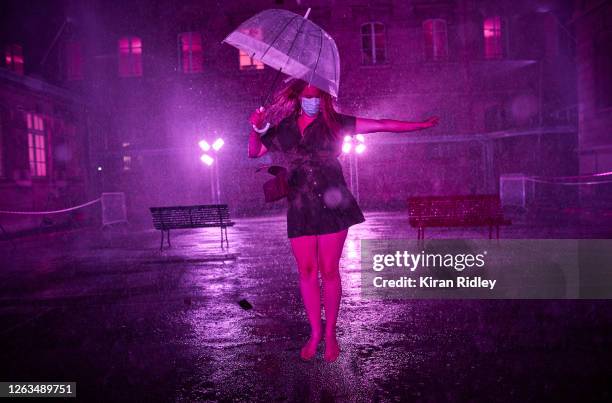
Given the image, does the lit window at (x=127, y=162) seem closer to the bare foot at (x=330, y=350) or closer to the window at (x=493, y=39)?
the window at (x=493, y=39)

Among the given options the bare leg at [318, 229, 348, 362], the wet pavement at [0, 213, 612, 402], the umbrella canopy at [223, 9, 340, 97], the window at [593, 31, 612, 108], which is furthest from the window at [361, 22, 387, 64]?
the bare leg at [318, 229, 348, 362]

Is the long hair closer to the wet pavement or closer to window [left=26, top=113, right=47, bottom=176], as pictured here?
the wet pavement

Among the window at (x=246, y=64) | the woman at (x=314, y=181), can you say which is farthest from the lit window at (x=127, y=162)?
the woman at (x=314, y=181)

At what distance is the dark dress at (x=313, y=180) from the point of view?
387cm

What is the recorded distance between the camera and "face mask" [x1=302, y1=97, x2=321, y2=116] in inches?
155

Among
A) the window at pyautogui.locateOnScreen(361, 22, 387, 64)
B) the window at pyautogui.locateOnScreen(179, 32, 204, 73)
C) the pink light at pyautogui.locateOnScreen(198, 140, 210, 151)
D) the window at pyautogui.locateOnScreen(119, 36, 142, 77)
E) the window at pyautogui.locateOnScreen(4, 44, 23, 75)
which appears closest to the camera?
the window at pyautogui.locateOnScreen(4, 44, 23, 75)

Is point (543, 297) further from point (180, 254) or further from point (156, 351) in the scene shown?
point (180, 254)

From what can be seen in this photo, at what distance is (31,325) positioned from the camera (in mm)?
5371

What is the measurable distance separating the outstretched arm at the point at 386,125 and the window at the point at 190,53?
80.3 feet

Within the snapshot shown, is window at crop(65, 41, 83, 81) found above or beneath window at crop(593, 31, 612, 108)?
above

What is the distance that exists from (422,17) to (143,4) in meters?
14.3

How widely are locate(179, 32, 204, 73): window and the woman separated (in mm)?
24397

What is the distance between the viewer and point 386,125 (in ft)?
13.1

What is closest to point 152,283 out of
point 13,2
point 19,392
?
point 19,392
